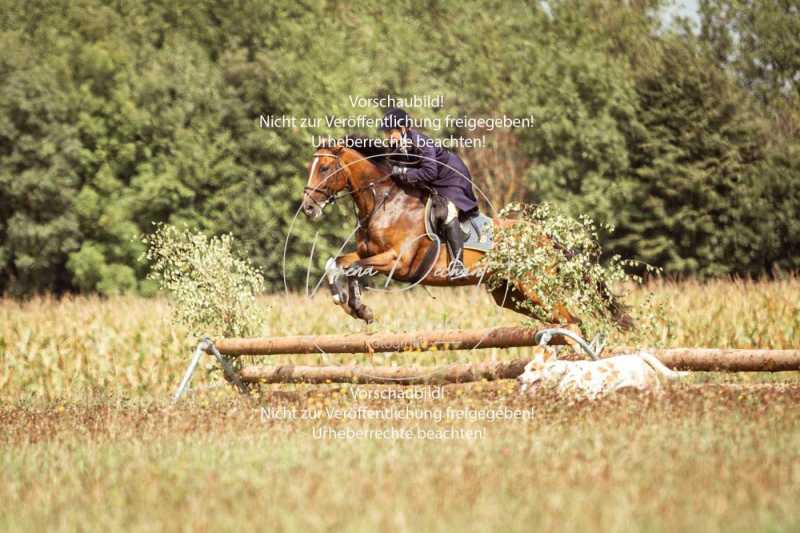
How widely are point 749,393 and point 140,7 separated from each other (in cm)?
4091

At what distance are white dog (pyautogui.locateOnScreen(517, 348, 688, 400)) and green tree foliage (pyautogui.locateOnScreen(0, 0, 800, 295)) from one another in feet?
65.1

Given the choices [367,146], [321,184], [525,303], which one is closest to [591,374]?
[525,303]

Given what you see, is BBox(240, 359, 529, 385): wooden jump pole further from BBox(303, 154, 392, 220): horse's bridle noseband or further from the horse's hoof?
BBox(303, 154, 392, 220): horse's bridle noseband

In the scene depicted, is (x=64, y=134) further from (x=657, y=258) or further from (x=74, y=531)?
(x=74, y=531)

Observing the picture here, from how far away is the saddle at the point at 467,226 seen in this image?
12773mm

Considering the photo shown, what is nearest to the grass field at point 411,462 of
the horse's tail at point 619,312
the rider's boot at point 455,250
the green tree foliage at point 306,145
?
the horse's tail at point 619,312

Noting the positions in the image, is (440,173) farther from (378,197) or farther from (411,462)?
(411,462)

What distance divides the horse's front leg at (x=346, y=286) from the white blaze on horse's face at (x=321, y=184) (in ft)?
2.00

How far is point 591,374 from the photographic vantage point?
461 inches

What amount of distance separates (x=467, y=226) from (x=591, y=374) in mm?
2313

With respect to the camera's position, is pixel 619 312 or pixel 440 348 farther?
pixel 619 312

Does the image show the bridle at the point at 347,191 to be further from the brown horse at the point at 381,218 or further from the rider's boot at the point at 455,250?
the rider's boot at the point at 455,250

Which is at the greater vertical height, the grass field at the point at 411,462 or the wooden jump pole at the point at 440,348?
the wooden jump pole at the point at 440,348

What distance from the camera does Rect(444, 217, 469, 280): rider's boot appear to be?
12.7 metres
